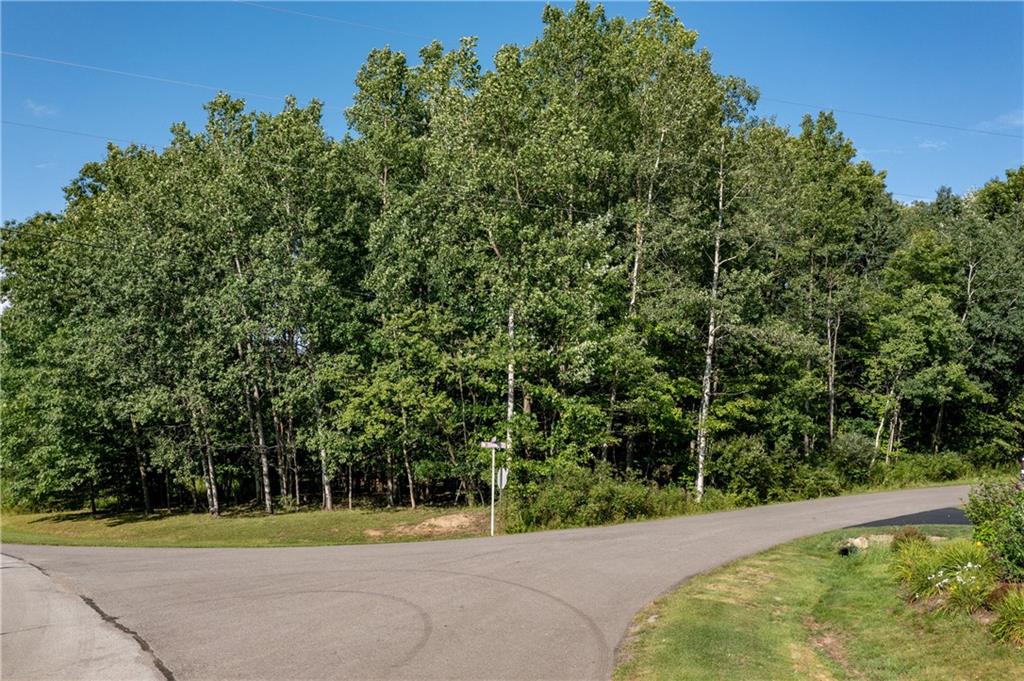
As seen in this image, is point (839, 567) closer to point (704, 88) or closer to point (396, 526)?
point (396, 526)

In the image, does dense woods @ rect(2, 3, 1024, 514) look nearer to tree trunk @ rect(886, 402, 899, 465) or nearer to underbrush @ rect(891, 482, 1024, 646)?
tree trunk @ rect(886, 402, 899, 465)

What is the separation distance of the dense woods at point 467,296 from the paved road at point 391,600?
302 inches

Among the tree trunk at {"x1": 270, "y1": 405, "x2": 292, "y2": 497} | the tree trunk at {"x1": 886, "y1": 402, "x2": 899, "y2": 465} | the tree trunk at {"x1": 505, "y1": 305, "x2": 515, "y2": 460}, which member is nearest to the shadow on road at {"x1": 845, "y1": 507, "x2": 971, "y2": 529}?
the tree trunk at {"x1": 505, "y1": 305, "x2": 515, "y2": 460}

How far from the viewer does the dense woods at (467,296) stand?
25031 millimetres

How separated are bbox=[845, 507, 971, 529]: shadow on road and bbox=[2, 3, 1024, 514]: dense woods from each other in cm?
735

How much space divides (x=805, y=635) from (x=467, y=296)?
19385 mm

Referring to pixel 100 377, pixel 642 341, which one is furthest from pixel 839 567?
pixel 100 377

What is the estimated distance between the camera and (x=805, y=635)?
30.7 feet

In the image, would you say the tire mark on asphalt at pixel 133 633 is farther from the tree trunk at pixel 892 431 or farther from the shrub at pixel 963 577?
the tree trunk at pixel 892 431

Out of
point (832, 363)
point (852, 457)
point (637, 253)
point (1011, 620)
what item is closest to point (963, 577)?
point (1011, 620)

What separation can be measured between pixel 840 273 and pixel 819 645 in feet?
103

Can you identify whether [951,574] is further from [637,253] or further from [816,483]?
[816,483]

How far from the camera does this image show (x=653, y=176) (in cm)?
2762

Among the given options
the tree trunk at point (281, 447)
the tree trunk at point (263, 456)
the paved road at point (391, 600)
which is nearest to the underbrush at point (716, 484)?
the paved road at point (391, 600)
